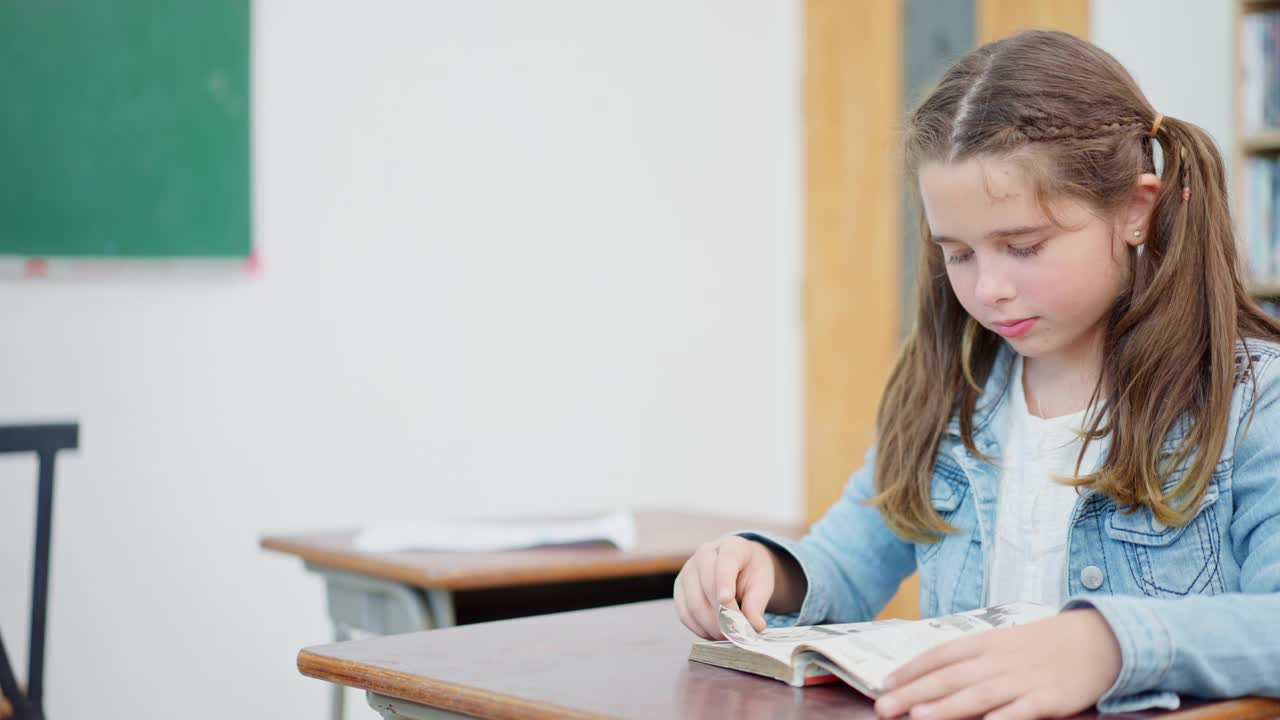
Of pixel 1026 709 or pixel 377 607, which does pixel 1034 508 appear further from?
pixel 377 607

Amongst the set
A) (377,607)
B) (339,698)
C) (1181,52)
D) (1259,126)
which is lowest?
(339,698)

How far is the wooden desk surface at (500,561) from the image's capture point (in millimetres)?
1732

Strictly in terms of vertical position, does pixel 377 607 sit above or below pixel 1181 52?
below

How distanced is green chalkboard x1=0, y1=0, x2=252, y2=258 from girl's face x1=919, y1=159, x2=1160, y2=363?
212cm

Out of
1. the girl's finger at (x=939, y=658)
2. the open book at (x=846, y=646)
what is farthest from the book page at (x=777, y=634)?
the girl's finger at (x=939, y=658)

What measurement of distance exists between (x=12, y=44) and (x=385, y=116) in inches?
33.5

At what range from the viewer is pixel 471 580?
172 centimetres

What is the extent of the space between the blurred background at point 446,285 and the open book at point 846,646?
76.5 inches

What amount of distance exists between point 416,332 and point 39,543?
5.14ft

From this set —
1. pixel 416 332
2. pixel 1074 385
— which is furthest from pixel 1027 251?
pixel 416 332

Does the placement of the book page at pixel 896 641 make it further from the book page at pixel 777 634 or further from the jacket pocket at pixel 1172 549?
the jacket pocket at pixel 1172 549

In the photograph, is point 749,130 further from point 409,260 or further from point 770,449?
point 409,260

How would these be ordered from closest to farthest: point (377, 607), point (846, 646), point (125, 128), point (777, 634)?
1. point (846, 646)
2. point (777, 634)
3. point (377, 607)
4. point (125, 128)

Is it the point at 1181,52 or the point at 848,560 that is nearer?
the point at 848,560
